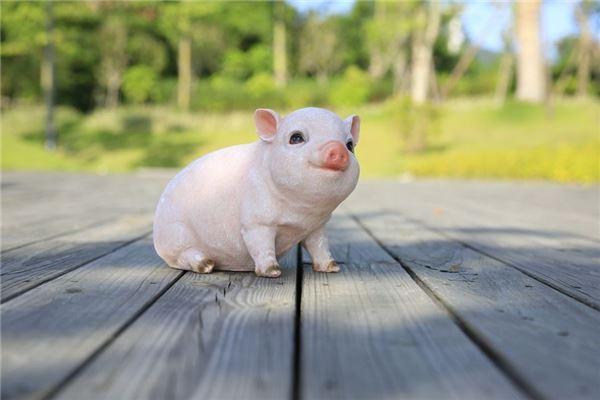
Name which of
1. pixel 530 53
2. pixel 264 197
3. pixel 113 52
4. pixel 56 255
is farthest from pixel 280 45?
pixel 264 197

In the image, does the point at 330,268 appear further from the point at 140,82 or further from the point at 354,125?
Result: the point at 140,82

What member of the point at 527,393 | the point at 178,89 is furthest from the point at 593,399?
the point at 178,89

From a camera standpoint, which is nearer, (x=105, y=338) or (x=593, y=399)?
(x=593, y=399)

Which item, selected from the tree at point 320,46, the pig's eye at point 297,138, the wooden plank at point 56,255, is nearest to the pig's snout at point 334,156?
the pig's eye at point 297,138

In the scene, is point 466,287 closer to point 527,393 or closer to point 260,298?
point 260,298

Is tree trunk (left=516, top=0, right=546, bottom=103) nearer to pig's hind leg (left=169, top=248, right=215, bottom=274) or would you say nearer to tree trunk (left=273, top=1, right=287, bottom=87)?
tree trunk (left=273, top=1, right=287, bottom=87)

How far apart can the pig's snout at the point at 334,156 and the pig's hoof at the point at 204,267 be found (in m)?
0.54

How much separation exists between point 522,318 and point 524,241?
5.60 feet

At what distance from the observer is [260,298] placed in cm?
161

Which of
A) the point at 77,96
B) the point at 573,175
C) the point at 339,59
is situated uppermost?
the point at 339,59

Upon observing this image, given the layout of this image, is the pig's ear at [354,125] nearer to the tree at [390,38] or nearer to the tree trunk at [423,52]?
the tree trunk at [423,52]

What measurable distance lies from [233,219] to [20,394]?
1.06 metres

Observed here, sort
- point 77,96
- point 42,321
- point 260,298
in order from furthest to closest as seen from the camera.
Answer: point 77,96, point 260,298, point 42,321

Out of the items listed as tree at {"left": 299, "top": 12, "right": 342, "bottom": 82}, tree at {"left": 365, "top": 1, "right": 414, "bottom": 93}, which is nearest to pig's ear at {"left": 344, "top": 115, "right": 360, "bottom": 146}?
A: tree at {"left": 365, "top": 1, "right": 414, "bottom": 93}
